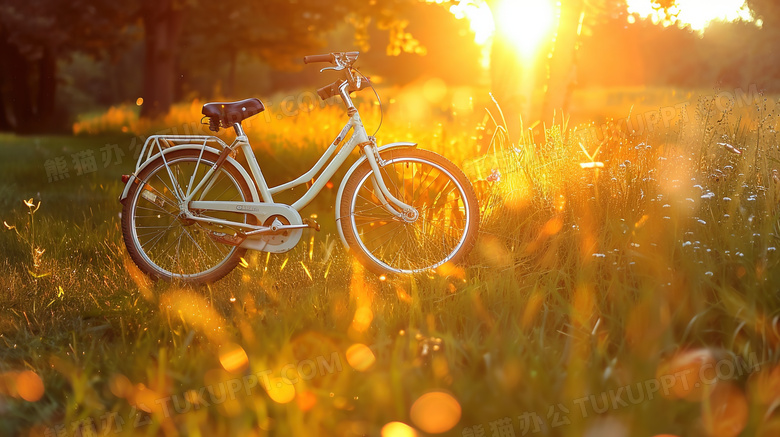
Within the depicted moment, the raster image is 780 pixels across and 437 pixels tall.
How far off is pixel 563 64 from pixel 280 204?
14.6 feet

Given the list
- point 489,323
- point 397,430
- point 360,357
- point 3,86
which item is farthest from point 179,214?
point 3,86

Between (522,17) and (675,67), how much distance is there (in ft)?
112

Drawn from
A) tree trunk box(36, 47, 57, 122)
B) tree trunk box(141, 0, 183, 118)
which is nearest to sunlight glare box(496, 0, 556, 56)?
tree trunk box(141, 0, 183, 118)

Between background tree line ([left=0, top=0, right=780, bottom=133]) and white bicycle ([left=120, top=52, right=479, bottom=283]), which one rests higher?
background tree line ([left=0, top=0, right=780, bottom=133])

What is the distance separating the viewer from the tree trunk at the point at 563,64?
7.13 metres

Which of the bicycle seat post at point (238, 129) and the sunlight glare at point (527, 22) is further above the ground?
the sunlight glare at point (527, 22)

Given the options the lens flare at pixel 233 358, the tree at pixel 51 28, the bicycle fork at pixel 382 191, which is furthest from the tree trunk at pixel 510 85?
the tree at pixel 51 28

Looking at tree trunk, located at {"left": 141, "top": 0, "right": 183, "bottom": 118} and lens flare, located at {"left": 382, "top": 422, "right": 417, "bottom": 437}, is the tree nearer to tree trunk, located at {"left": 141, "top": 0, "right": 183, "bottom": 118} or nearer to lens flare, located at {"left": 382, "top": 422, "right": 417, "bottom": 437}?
tree trunk, located at {"left": 141, "top": 0, "right": 183, "bottom": 118}

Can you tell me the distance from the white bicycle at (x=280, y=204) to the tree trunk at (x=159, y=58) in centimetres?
1275

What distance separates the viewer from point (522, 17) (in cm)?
705

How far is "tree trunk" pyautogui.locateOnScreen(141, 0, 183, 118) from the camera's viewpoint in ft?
54.0

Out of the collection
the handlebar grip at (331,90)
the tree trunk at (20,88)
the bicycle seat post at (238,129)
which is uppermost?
the handlebar grip at (331,90)

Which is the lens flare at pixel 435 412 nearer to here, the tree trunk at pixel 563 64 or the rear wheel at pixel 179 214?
the rear wheel at pixel 179 214

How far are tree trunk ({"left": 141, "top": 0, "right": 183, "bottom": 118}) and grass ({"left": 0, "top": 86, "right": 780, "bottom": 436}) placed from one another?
12024 millimetres
